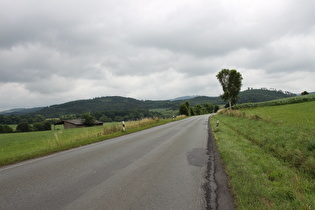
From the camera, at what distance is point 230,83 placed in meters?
47.2

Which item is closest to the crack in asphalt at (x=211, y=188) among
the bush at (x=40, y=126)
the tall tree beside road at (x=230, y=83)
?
the tall tree beside road at (x=230, y=83)

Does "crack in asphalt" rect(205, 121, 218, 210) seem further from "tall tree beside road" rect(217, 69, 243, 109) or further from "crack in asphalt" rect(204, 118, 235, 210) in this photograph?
"tall tree beside road" rect(217, 69, 243, 109)

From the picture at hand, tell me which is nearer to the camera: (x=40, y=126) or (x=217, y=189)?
(x=217, y=189)

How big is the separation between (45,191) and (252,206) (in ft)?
13.8

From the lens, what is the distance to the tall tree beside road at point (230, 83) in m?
46.6

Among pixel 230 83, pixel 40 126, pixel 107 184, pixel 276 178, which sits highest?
pixel 230 83

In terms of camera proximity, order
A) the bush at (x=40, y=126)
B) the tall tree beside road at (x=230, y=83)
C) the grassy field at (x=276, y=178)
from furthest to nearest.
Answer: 1. the bush at (x=40, y=126)
2. the tall tree beside road at (x=230, y=83)
3. the grassy field at (x=276, y=178)

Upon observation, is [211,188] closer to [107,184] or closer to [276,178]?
[276,178]

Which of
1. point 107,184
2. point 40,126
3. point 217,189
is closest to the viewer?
point 217,189

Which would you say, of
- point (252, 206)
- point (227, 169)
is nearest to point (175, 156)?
point (227, 169)

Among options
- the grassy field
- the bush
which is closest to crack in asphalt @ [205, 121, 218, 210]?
the grassy field

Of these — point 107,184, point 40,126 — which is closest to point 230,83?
point 107,184

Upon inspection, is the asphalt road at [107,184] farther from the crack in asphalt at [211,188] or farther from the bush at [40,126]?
the bush at [40,126]

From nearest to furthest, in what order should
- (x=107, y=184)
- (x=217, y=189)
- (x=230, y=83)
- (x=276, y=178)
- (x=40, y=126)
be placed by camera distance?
1. (x=217, y=189)
2. (x=107, y=184)
3. (x=276, y=178)
4. (x=230, y=83)
5. (x=40, y=126)
